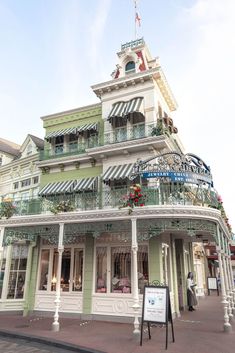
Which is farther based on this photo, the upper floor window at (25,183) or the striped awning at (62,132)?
the upper floor window at (25,183)

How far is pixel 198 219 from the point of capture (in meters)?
10.1

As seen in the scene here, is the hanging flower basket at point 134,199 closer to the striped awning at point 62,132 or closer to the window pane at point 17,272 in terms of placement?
the striped awning at point 62,132

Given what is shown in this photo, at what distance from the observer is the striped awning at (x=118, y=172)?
12.8m

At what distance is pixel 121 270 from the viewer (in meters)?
12.2

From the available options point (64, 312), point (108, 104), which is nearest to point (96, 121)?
point (108, 104)

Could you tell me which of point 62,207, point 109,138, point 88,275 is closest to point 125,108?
point 109,138

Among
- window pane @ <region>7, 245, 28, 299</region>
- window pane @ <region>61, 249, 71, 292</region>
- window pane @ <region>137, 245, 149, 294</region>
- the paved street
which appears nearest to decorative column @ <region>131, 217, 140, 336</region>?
the paved street

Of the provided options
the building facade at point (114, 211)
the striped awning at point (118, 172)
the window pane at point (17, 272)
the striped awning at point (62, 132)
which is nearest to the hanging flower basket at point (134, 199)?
the building facade at point (114, 211)

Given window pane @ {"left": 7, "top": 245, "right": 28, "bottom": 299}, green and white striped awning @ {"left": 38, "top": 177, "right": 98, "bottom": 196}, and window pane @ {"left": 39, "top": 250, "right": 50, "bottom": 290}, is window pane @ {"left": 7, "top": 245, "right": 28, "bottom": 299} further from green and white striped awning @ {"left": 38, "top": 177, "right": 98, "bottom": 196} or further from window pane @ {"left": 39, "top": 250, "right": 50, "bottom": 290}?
green and white striped awning @ {"left": 38, "top": 177, "right": 98, "bottom": 196}

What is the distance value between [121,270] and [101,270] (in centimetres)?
98

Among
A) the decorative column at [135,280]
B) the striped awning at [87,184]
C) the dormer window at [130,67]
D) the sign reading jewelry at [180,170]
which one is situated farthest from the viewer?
the dormer window at [130,67]

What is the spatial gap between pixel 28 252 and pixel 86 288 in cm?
412

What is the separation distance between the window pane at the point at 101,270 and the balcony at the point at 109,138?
5.35 metres

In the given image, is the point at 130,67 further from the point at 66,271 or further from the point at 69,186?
the point at 66,271
